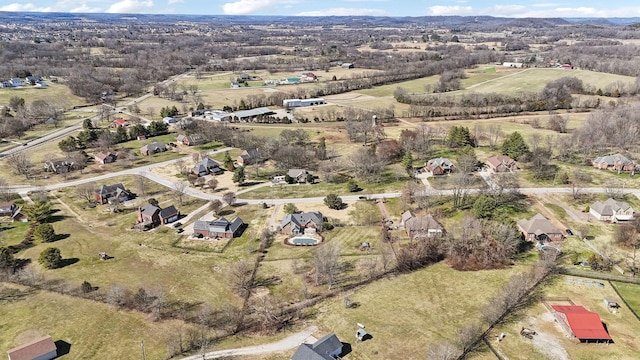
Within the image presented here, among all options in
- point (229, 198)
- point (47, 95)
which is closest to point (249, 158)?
point (229, 198)

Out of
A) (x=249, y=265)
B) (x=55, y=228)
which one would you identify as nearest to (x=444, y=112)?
(x=249, y=265)

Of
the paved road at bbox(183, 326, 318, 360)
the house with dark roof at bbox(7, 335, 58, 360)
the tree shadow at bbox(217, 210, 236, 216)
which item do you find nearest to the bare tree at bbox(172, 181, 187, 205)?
the tree shadow at bbox(217, 210, 236, 216)

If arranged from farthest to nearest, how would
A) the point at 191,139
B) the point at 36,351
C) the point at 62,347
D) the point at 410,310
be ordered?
the point at 191,139
the point at 410,310
the point at 62,347
the point at 36,351

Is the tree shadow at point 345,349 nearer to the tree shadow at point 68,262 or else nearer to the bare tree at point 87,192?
the tree shadow at point 68,262

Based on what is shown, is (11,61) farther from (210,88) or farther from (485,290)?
(485,290)

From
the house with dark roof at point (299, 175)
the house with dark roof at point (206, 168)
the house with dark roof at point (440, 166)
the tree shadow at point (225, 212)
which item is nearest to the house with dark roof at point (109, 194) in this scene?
the house with dark roof at point (206, 168)

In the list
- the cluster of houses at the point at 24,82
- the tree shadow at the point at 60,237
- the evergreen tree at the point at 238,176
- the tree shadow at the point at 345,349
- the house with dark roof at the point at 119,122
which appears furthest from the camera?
the cluster of houses at the point at 24,82

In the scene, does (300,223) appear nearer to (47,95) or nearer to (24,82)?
(47,95)
